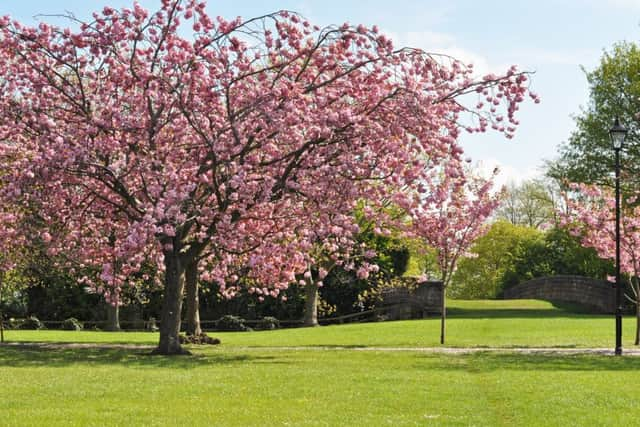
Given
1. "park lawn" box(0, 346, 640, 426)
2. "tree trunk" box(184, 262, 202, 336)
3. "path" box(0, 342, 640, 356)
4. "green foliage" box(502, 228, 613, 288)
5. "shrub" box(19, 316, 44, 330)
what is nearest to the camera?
"park lawn" box(0, 346, 640, 426)

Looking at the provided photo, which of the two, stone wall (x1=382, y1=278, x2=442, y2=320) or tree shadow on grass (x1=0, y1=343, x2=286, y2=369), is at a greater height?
stone wall (x1=382, y1=278, x2=442, y2=320)

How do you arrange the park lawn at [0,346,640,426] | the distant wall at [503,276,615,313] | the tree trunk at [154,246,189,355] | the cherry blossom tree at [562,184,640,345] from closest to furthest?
the park lawn at [0,346,640,426]
the tree trunk at [154,246,189,355]
the cherry blossom tree at [562,184,640,345]
the distant wall at [503,276,615,313]

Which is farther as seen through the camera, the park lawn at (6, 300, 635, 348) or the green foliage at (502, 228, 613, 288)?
the green foliage at (502, 228, 613, 288)

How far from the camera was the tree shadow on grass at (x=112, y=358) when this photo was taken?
21.5 m

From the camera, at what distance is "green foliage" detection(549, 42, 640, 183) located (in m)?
50.5

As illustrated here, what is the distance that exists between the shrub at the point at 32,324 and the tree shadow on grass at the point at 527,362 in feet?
88.5

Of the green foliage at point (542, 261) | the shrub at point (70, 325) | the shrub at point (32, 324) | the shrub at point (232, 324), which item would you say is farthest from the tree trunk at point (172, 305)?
the green foliage at point (542, 261)

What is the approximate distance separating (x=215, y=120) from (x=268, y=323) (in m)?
23.5

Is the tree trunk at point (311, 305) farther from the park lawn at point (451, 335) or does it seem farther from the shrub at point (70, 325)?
the shrub at point (70, 325)

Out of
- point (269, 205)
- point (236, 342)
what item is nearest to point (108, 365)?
point (269, 205)

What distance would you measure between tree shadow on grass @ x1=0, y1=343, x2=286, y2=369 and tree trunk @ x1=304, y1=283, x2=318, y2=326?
60.7 ft

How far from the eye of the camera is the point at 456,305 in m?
52.5

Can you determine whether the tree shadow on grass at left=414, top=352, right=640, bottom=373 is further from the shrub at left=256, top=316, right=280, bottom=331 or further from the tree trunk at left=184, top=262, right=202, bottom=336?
the shrub at left=256, top=316, right=280, bottom=331

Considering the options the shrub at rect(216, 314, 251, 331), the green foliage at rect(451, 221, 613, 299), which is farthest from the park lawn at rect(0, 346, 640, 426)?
the green foliage at rect(451, 221, 613, 299)
